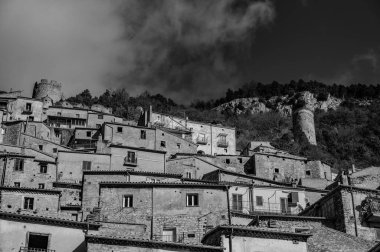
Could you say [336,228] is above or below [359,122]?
below

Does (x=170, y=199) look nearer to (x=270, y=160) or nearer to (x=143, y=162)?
(x=143, y=162)

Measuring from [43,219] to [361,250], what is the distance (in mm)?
17991

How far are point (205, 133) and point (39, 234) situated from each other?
44904mm

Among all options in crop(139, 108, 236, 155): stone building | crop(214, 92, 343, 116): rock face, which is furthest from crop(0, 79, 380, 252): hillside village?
crop(214, 92, 343, 116): rock face

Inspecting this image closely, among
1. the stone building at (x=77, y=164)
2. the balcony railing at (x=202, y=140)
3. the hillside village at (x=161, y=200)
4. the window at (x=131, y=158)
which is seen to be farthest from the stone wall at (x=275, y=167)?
the stone building at (x=77, y=164)

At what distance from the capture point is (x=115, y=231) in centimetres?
3338

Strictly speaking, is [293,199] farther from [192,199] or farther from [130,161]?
[130,161]

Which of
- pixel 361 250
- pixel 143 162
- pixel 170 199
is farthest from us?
pixel 143 162

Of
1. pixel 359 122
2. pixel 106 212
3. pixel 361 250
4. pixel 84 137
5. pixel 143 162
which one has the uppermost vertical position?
pixel 359 122

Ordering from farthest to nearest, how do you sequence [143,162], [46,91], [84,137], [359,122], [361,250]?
[359,122]
[46,91]
[84,137]
[143,162]
[361,250]

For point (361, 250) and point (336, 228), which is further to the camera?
point (336, 228)

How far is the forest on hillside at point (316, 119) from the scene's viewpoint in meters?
83.8

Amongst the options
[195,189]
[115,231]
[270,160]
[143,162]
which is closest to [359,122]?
[270,160]

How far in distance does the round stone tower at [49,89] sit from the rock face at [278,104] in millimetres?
39063
